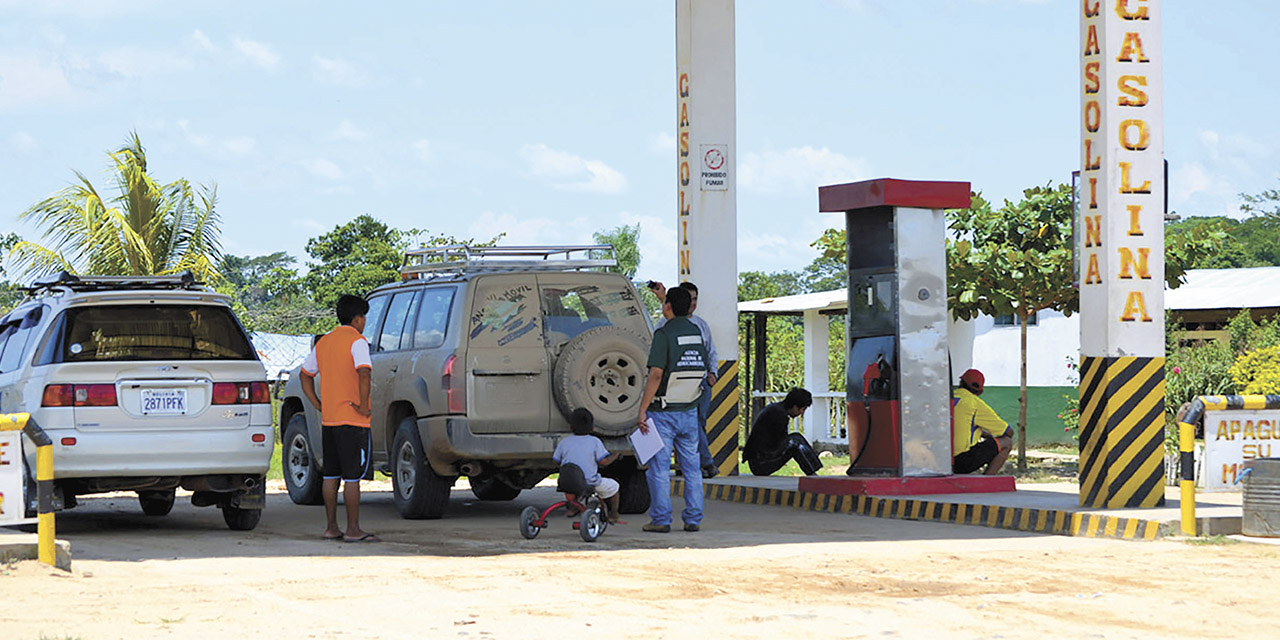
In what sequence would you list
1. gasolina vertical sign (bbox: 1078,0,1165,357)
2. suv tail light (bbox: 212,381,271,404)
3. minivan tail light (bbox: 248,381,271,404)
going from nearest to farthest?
suv tail light (bbox: 212,381,271,404) → minivan tail light (bbox: 248,381,271,404) → gasolina vertical sign (bbox: 1078,0,1165,357)

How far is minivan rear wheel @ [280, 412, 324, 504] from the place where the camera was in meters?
14.7

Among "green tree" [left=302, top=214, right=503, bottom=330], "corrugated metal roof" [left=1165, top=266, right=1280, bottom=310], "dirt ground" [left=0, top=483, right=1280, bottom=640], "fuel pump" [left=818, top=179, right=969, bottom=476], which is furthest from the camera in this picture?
"green tree" [left=302, top=214, right=503, bottom=330]

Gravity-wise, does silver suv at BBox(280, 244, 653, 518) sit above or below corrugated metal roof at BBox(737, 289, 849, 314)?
below

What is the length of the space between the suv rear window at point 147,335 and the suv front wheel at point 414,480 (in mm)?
1722

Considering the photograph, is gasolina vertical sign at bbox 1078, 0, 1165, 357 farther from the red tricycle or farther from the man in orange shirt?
the man in orange shirt

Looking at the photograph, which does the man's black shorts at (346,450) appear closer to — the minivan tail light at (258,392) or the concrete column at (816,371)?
the minivan tail light at (258,392)

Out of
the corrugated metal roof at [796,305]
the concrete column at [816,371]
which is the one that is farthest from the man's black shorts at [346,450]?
the concrete column at [816,371]

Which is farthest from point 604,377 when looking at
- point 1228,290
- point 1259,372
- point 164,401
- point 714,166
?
point 1228,290

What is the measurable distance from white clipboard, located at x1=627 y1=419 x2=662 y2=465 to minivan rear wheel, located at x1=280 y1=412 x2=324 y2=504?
4.10 m

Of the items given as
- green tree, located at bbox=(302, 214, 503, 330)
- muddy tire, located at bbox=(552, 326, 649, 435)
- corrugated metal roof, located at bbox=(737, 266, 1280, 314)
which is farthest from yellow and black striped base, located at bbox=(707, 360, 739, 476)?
green tree, located at bbox=(302, 214, 503, 330)

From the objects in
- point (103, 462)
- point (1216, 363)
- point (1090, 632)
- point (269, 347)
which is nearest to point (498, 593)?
point (1090, 632)

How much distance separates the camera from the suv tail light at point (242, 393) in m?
11.2

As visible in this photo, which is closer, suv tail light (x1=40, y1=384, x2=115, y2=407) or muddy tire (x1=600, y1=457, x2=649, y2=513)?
suv tail light (x1=40, y1=384, x2=115, y2=407)

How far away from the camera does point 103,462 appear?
1078 cm
